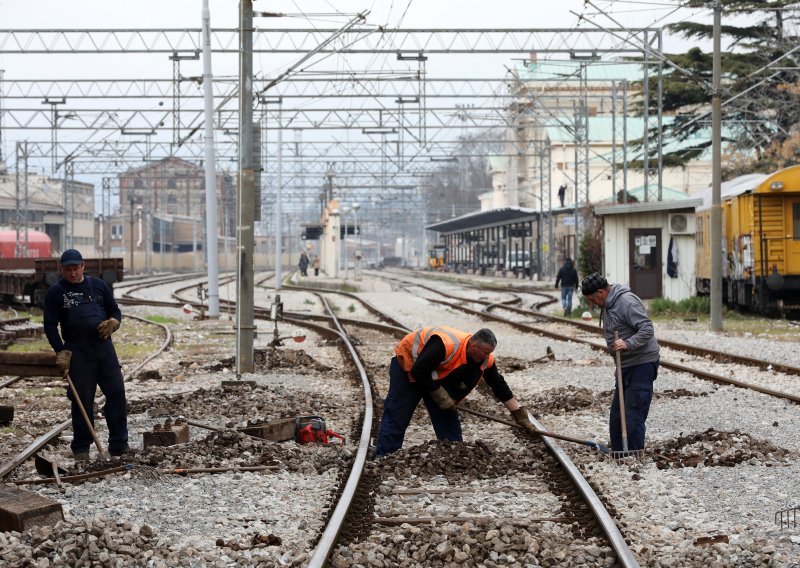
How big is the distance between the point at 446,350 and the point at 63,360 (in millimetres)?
2960

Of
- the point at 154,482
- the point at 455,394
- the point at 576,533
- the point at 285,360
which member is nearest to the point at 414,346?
the point at 455,394

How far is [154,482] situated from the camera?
8.17 m

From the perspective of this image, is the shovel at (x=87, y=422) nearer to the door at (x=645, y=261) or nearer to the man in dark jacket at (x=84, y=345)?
the man in dark jacket at (x=84, y=345)

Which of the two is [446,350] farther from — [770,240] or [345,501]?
[770,240]

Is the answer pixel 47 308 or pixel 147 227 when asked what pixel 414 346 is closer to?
pixel 47 308

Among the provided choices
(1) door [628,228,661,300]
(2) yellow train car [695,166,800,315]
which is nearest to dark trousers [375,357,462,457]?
(2) yellow train car [695,166,800,315]

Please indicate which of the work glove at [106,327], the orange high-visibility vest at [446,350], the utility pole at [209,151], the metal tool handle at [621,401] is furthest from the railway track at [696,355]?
the work glove at [106,327]

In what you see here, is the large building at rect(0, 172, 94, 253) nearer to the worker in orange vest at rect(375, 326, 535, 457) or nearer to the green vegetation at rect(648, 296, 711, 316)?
the green vegetation at rect(648, 296, 711, 316)

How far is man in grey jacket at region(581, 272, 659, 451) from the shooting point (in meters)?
9.04

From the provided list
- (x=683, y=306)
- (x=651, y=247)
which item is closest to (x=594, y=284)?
(x=683, y=306)

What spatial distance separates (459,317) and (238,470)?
860 inches

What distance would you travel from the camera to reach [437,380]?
9.03m

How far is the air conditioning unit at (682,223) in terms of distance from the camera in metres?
29.7

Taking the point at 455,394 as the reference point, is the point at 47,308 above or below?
above
